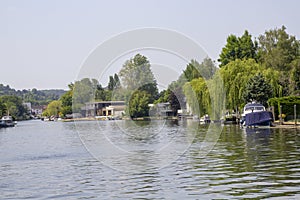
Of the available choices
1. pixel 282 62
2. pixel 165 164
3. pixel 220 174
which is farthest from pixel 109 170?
pixel 282 62

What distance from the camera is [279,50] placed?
82125mm

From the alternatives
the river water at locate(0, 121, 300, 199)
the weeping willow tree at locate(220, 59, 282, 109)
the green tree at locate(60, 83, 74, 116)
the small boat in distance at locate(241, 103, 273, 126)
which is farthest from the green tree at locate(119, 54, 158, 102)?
the green tree at locate(60, 83, 74, 116)

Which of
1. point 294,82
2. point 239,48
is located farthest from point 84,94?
point 294,82

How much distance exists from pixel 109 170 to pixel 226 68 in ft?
159

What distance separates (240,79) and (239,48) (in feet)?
95.1

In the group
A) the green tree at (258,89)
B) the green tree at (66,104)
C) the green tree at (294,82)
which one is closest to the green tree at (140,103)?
the green tree at (294,82)

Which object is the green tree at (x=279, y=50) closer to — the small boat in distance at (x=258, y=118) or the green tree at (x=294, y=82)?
the green tree at (x=294, y=82)

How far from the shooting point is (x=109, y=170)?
2375 centimetres

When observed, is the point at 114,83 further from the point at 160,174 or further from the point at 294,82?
the point at 160,174

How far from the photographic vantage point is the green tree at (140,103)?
97938 millimetres

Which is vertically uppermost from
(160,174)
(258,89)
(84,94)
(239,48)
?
(239,48)

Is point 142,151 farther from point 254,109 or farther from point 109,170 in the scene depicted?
point 254,109

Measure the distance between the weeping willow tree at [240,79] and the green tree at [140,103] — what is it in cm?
2898

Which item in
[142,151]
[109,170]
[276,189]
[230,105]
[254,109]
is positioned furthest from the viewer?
[230,105]
